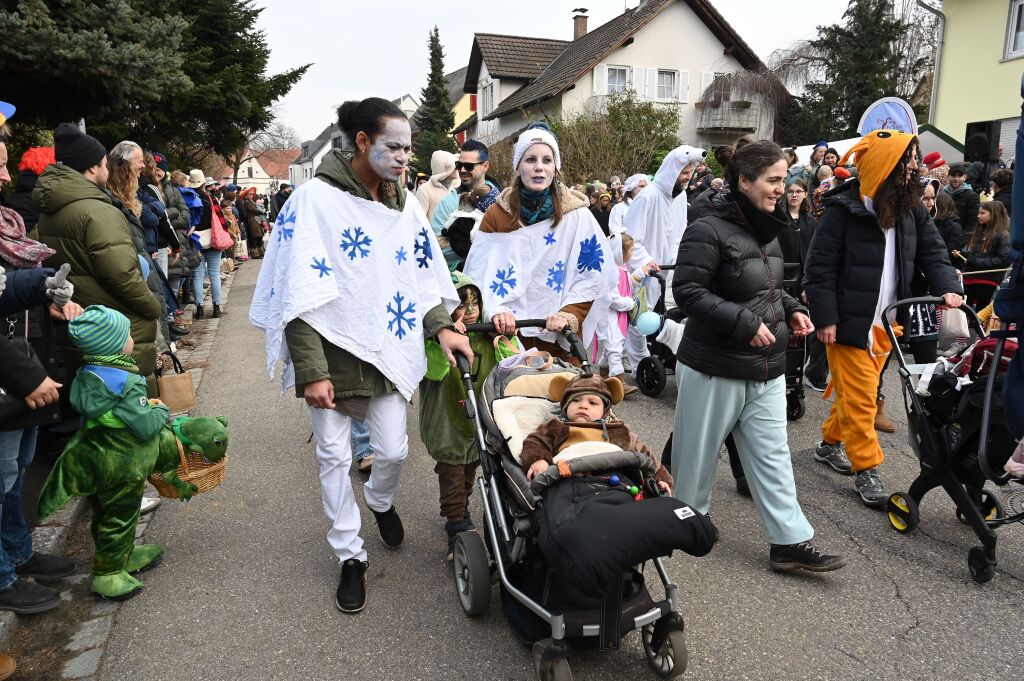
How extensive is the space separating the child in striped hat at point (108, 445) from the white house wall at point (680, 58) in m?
33.8

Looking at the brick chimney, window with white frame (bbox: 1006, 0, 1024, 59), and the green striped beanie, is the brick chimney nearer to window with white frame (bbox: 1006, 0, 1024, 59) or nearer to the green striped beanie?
window with white frame (bbox: 1006, 0, 1024, 59)

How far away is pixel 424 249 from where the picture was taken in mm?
3588

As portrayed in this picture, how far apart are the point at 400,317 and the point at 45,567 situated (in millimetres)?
2163

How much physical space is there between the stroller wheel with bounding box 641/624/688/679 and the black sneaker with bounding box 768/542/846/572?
108 centimetres

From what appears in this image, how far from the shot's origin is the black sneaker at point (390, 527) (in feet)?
12.7

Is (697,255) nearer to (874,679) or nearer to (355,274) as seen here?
(355,274)

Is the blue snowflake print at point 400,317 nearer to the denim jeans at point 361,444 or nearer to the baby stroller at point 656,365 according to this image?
the denim jeans at point 361,444

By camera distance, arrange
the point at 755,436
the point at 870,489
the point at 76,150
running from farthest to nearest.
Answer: the point at 870,489 → the point at 76,150 → the point at 755,436

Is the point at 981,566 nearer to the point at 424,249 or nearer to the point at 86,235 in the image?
the point at 424,249

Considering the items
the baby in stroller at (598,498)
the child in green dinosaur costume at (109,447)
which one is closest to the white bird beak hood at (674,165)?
the baby in stroller at (598,498)

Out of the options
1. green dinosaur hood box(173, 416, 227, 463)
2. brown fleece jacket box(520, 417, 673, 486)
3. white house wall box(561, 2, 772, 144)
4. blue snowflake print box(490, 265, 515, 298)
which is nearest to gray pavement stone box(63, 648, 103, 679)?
green dinosaur hood box(173, 416, 227, 463)

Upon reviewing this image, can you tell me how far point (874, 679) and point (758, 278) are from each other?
5.85ft

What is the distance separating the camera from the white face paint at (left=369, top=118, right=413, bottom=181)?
10.6 feet

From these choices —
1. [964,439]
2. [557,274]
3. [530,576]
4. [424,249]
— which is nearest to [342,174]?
[424,249]
